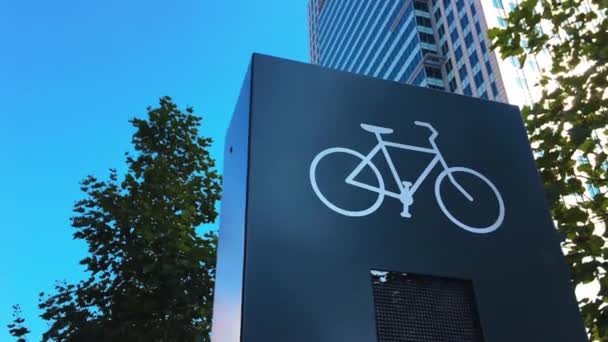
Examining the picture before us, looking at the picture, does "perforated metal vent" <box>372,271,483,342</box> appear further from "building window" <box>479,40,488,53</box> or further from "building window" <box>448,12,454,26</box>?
"building window" <box>448,12,454,26</box>

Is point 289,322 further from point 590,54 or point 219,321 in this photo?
point 590,54

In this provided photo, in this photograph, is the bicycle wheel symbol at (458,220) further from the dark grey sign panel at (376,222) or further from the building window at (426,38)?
the building window at (426,38)

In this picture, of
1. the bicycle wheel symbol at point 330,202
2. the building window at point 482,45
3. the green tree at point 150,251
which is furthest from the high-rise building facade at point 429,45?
the bicycle wheel symbol at point 330,202

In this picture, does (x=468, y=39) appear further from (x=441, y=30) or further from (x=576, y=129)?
(x=576, y=129)

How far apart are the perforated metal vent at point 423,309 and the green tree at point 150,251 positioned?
7879 millimetres

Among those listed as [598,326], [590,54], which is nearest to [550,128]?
[590,54]

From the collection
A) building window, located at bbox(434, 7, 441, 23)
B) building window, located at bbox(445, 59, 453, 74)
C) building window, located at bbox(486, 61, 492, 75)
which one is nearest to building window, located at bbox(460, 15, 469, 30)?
building window, located at bbox(445, 59, 453, 74)

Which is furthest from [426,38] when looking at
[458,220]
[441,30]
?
[458,220]

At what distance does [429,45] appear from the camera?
77.7 meters

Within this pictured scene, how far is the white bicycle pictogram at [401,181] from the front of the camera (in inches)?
126

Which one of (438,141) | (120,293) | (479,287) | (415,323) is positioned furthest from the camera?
(120,293)

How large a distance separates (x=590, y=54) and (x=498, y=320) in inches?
232

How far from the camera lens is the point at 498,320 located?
306cm

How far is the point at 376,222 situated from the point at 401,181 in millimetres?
385
